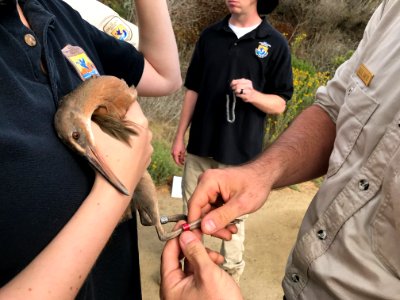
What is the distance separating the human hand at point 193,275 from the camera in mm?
1251

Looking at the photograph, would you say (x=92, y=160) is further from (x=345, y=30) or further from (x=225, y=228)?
(x=345, y=30)

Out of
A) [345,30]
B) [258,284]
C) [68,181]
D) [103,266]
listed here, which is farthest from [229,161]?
[345,30]

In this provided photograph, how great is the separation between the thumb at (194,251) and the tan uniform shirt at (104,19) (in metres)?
1.63

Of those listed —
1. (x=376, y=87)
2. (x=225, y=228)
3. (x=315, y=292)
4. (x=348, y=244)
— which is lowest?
(x=315, y=292)

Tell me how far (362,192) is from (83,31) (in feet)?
4.16

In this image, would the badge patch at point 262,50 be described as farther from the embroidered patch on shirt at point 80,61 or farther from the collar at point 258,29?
the embroidered patch on shirt at point 80,61

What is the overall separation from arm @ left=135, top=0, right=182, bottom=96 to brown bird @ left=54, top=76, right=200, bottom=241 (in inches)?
18.8

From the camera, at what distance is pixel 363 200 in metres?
1.42

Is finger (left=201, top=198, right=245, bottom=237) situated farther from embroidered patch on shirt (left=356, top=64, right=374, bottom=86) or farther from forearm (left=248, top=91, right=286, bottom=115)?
forearm (left=248, top=91, right=286, bottom=115)

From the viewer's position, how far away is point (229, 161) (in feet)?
11.2

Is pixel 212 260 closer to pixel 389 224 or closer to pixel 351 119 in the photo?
pixel 389 224

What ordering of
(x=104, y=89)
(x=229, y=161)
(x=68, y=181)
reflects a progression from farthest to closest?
(x=229, y=161)
(x=104, y=89)
(x=68, y=181)

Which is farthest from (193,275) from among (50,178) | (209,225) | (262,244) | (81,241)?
(262,244)

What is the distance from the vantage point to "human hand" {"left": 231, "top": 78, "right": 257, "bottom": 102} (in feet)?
10.5
